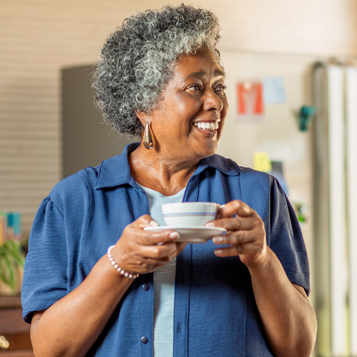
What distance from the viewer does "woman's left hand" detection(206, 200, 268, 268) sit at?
92cm

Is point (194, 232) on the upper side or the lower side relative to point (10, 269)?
upper

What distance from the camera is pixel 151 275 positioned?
43.7 inches

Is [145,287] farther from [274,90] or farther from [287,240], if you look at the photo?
[274,90]

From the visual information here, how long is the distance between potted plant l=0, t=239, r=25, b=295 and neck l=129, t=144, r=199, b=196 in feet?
4.43

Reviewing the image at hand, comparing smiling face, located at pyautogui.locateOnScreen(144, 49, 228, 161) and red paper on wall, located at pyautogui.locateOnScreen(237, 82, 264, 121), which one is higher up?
red paper on wall, located at pyautogui.locateOnScreen(237, 82, 264, 121)

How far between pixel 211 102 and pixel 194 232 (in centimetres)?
39

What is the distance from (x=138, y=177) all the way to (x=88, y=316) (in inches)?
14.1

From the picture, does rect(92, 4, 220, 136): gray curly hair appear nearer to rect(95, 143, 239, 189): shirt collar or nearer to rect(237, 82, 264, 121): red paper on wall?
rect(95, 143, 239, 189): shirt collar

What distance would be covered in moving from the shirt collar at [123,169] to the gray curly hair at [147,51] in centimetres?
14

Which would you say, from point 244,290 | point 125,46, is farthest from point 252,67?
point 244,290

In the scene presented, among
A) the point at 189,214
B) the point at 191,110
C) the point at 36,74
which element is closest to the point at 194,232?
the point at 189,214

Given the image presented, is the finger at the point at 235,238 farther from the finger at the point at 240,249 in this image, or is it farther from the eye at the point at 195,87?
the eye at the point at 195,87

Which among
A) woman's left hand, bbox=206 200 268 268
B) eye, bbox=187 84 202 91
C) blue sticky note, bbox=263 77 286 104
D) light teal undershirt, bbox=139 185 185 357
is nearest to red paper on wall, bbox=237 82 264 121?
blue sticky note, bbox=263 77 286 104

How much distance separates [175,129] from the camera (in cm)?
117
